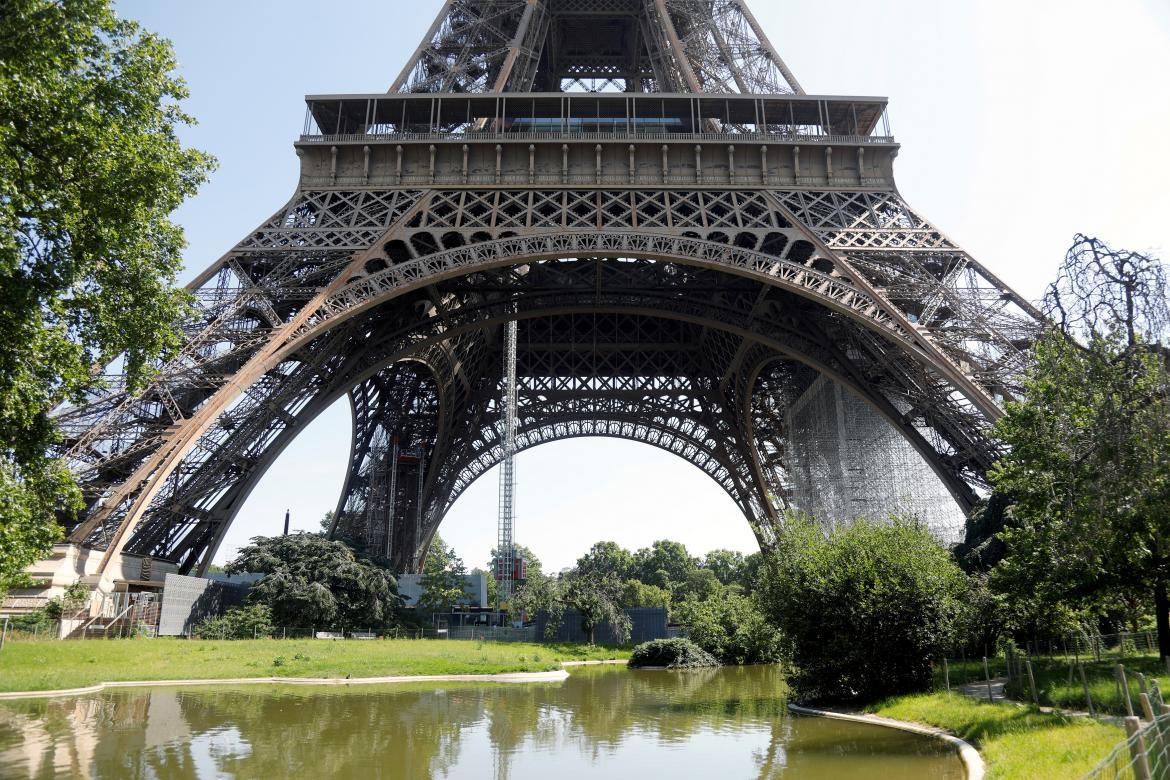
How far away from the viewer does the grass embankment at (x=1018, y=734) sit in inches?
301

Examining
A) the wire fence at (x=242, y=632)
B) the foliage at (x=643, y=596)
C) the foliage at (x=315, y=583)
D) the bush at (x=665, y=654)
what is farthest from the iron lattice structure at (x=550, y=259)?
the foliage at (x=643, y=596)

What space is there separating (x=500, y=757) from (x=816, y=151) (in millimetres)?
23050

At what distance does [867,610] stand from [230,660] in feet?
52.1

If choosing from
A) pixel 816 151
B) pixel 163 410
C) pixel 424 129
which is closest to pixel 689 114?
pixel 816 151

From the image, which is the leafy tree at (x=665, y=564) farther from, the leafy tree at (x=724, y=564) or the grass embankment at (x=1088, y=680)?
the grass embankment at (x=1088, y=680)

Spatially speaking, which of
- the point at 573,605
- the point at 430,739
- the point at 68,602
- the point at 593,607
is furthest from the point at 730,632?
the point at 430,739

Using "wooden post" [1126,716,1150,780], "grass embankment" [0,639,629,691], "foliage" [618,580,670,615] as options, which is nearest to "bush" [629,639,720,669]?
"grass embankment" [0,639,629,691]

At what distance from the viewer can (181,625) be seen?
85.5 feet

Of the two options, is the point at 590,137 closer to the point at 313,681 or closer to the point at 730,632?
the point at 313,681

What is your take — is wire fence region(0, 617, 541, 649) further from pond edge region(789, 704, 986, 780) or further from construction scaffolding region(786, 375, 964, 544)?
pond edge region(789, 704, 986, 780)

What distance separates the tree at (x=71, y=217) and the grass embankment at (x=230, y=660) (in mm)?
7346

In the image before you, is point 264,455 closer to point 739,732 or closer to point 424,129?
point 424,129

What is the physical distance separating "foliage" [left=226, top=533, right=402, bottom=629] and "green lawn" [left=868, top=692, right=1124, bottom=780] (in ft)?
71.2

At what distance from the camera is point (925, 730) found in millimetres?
11617
